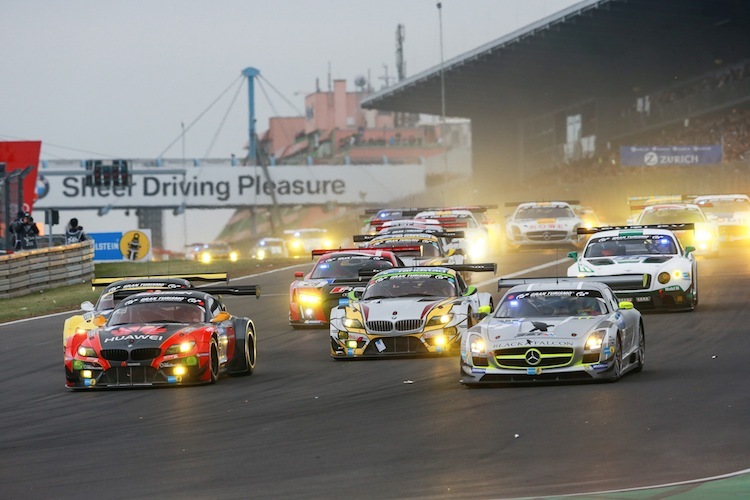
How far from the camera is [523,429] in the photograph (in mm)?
12344

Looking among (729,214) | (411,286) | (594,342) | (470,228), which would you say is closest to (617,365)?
(594,342)

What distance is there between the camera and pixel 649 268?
2347 cm

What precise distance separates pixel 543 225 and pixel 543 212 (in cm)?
76

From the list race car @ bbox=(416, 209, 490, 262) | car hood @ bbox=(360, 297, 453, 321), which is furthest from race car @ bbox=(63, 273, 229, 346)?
race car @ bbox=(416, 209, 490, 262)

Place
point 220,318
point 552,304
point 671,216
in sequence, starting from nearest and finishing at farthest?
point 552,304, point 220,318, point 671,216

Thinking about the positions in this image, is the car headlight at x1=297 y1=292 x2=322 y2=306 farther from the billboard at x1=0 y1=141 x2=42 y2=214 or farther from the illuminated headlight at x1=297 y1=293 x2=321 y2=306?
the billboard at x1=0 y1=141 x2=42 y2=214

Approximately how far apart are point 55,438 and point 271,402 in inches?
110

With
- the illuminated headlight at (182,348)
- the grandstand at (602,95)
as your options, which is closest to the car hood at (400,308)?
the illuminated headlight at (182,348)

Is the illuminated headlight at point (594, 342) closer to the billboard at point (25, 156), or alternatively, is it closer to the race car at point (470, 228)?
the race car at point (470, 228)

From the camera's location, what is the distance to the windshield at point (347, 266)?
966 inches

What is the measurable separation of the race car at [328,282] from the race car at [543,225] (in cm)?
1692

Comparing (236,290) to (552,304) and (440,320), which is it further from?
(552,304)

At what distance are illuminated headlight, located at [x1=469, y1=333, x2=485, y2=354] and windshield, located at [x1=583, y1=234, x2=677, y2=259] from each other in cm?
978

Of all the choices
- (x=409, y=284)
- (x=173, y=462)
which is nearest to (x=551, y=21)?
(x=409, y=284)
